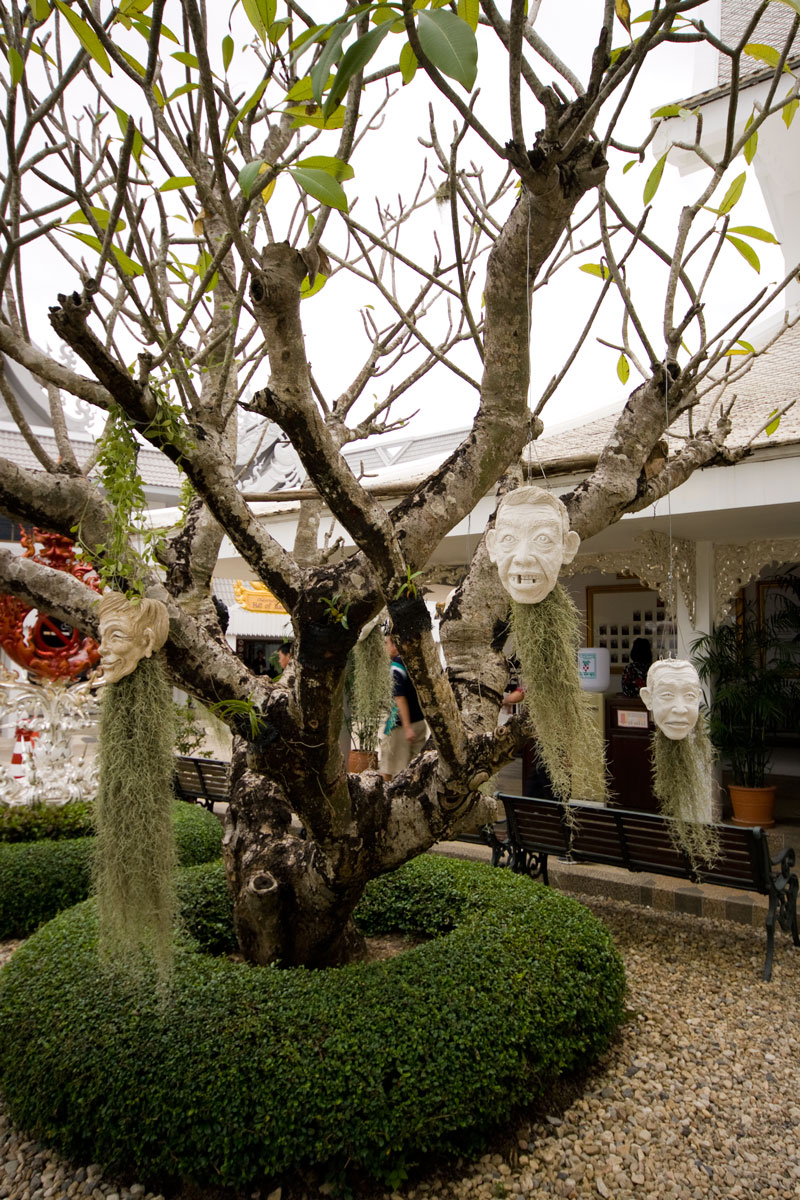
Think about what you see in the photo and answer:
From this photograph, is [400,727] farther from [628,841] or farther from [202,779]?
[628,841]

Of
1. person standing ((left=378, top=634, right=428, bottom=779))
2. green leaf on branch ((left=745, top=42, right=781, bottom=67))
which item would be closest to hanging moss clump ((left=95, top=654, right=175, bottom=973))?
green leaf on branch ((left=745, top=42, right=781, bottom=67))

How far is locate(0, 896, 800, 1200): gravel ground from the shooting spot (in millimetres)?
2248

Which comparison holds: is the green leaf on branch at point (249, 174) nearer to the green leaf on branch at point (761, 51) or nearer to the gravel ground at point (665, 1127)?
the green leaf on branch at point (761, 51)

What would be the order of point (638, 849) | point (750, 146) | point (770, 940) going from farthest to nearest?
point (638, 849), point (770, 940), point (750, 146)

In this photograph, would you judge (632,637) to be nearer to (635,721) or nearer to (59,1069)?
(635,721)

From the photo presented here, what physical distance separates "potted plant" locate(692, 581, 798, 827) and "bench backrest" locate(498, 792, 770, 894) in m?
2.18

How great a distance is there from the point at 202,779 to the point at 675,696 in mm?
3900

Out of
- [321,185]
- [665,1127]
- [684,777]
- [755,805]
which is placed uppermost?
[321,185]

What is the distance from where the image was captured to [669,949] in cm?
400

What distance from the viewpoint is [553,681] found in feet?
7.68

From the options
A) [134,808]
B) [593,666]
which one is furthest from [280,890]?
[593,666]

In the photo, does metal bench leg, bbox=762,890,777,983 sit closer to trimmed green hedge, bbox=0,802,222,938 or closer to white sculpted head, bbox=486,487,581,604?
white sculpted head, bbox=486,487,581,604

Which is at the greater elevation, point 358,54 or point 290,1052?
point 358,54

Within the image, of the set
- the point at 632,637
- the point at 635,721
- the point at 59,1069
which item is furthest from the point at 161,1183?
the point at 632,637
